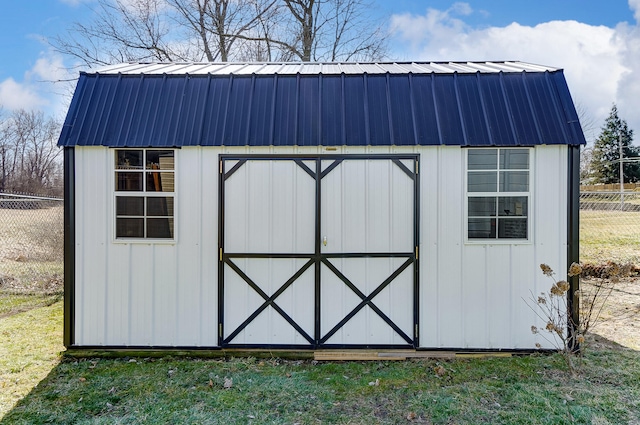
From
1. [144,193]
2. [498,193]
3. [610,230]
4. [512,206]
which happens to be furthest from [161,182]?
[610,230]

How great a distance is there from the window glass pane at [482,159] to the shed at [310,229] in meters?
0.01

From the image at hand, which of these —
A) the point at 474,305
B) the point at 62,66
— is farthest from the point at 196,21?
the point at 474,305

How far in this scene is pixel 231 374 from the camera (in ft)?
11.6

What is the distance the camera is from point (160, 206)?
399 centimetres

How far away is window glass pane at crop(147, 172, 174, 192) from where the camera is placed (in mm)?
3988

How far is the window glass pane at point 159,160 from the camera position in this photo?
3984 millimetres

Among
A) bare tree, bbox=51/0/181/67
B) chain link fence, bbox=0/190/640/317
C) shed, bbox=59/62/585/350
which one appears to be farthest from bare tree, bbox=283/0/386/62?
shed, bbox=59/62/585/350

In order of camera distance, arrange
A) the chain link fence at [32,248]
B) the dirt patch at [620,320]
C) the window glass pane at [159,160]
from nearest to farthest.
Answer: the window glass pane at [159,160], the dirt patch at [620,320], the chain link fence at [32,248]

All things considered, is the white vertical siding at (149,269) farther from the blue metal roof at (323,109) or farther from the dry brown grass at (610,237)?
the dry brown grass at (610,237)

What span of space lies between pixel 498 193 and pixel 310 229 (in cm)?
209

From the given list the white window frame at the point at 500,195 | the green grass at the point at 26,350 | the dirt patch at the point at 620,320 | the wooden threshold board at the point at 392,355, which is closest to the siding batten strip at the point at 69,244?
the green grass at the point at 26,350

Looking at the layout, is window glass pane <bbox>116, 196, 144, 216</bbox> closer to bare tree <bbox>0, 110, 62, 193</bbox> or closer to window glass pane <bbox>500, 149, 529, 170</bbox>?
window glass pane <bbox>500, 149, 529, 170</bbox>

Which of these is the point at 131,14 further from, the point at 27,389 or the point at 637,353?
the point at 637,353

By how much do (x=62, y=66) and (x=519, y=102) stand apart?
11.2 meters
